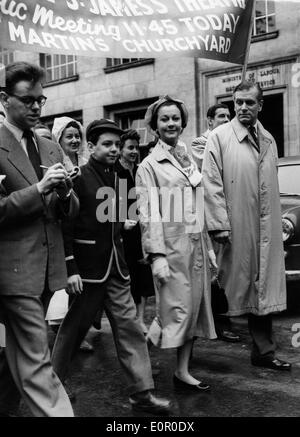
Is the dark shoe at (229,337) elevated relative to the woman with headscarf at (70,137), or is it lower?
lower

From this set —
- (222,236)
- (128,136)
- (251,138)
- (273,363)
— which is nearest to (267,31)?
(128,136)

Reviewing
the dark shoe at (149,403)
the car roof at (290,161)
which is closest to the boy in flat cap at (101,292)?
the dark shoe at (149,403)

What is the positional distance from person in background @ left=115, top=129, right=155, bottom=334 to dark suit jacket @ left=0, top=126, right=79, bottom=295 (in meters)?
2.58

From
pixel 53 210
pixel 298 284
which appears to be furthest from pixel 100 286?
pixel 298 284

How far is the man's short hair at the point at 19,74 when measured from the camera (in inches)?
122

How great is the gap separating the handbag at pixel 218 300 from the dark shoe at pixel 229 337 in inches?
36.5

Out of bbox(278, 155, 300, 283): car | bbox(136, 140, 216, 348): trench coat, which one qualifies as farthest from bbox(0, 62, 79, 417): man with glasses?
bbox(278, 155, 300, 283): car

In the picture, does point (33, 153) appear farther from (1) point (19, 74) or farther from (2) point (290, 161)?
(2) point (290, 161)

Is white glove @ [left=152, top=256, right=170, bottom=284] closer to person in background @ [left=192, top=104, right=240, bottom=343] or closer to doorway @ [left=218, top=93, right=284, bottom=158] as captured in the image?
person in background @ [left=192, top=104, right=240, bottom=343]

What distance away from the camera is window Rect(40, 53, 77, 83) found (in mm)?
19000

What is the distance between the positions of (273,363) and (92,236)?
5.85 ft

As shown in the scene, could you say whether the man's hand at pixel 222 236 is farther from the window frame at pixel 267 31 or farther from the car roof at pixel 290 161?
the window frame at pixel 267 31

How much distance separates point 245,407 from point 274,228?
1.54 metres

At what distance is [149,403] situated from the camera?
12.0ft
